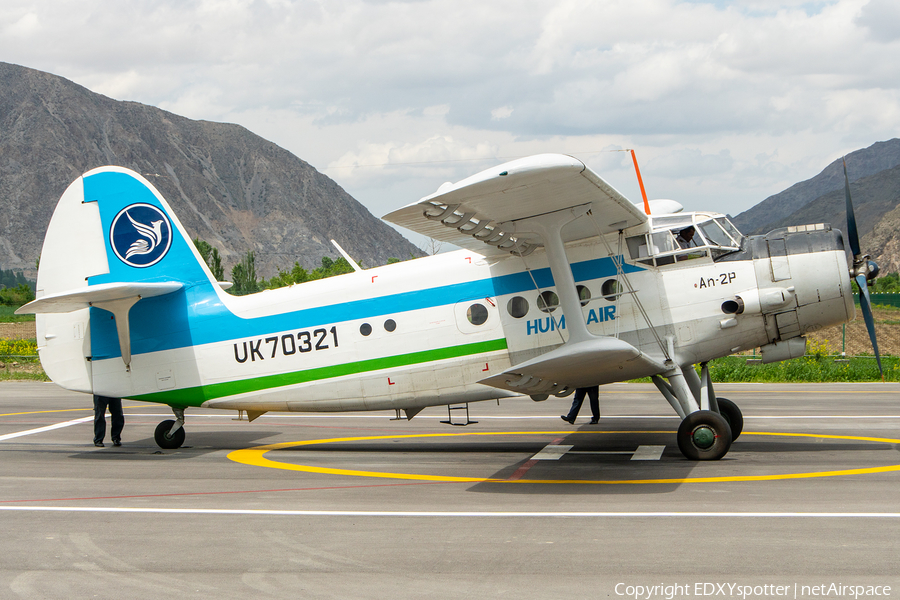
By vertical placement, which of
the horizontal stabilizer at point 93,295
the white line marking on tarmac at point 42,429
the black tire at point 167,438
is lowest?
the black tire at point 167,438

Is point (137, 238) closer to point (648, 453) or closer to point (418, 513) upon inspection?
point (418, 513)

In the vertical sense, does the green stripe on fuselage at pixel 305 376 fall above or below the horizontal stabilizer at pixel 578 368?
above

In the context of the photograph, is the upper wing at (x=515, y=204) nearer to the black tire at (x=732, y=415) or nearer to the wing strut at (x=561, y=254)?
the wing strut at (x=561, y=254)

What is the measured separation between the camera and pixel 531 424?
53.3 feet

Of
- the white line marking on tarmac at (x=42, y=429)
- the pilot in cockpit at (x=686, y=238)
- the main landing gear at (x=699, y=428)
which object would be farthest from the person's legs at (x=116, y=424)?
the pilot in cockpit at (x=686, y=238)

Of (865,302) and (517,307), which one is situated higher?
(517,307)

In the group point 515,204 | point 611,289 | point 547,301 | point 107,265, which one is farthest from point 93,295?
point 611,289

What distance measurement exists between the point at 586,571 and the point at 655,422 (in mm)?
9536

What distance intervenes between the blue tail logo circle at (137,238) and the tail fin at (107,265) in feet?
0.06

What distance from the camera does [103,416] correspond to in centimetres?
1409

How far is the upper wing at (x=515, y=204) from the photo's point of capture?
342 inches

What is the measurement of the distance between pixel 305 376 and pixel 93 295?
12.0 ft

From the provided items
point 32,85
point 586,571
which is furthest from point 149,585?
point 32,85

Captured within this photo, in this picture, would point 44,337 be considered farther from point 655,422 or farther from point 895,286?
point 895,286
